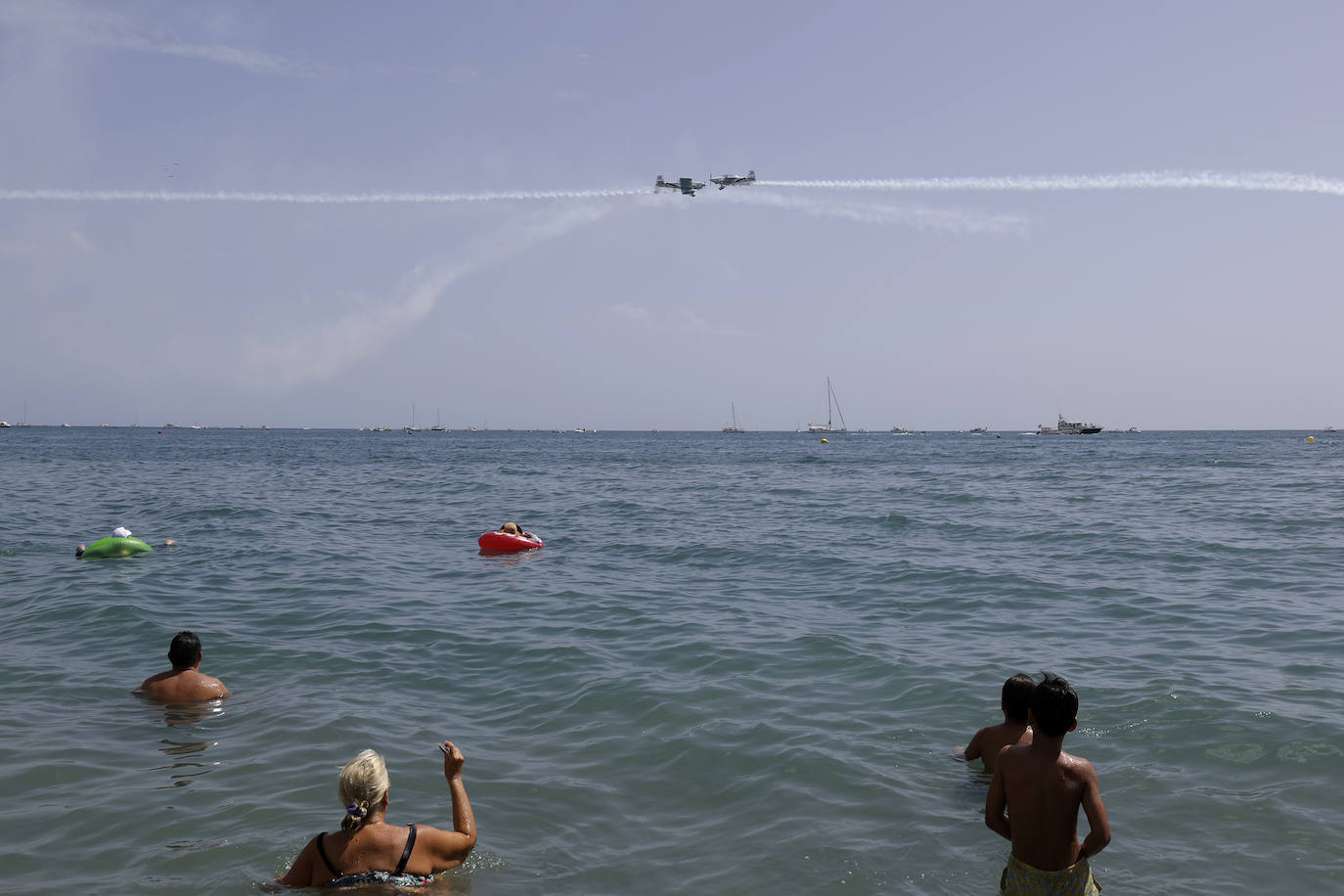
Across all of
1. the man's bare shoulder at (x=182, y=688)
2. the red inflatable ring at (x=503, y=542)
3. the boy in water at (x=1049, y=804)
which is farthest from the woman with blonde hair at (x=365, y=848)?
the red inflatable ring at (x=503, y=542)

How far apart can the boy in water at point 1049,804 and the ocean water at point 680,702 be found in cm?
86

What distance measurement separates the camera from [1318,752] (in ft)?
28.9

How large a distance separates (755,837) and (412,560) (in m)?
16.9

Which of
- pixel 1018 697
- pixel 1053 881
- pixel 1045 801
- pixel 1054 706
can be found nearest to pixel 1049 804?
pixel 1045 801

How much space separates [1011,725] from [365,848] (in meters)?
5.75

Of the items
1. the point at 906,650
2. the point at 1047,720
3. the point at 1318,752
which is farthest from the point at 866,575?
the point at 1047,720

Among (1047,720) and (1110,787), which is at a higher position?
(1047,720)

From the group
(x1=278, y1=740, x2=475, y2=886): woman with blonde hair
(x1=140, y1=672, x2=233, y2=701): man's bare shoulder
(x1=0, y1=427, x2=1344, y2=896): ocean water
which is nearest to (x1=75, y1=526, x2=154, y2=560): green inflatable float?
(x1=0, y1=427, x2=1344, y2=896): ocean water

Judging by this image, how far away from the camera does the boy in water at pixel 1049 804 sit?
5488 millimetres

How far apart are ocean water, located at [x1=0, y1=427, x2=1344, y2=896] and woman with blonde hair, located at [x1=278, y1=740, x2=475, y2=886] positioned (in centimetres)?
40

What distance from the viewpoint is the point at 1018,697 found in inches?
322

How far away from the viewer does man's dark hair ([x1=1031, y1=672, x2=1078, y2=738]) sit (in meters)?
5.43

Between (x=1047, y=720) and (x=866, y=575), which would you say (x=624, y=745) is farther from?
(x=866, y=575)

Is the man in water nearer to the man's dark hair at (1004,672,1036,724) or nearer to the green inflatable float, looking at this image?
the man's dark hair at (1004,672,1036,724)
